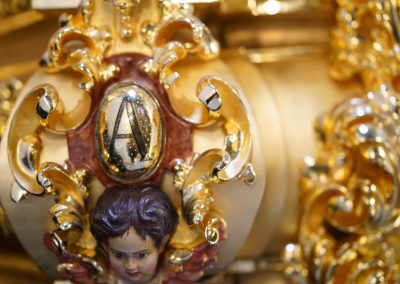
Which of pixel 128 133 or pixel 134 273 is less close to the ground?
pixel 128 133

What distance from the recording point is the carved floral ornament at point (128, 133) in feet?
1.70

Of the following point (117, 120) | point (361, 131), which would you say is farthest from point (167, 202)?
point (361, 131)

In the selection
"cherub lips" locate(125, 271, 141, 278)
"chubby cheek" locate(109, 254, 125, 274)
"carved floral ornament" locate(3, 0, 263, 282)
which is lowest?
"cherub lips" locate(125, 271, 141, 278)

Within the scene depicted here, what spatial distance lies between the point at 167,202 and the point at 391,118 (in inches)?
8.9

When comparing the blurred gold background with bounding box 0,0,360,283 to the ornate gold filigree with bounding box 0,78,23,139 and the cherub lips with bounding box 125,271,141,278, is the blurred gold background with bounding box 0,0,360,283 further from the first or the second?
the cherub lips with bounding box 125,271,141,278

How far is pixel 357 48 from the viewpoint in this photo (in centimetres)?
65

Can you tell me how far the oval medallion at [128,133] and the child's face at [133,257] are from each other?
0.05m

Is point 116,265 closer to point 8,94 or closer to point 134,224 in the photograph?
point 134,224

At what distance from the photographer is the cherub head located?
0.52 m

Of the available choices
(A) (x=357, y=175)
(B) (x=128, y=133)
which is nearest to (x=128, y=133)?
(B) (x=128, y=133)

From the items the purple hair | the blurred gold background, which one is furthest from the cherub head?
the blurred gold background

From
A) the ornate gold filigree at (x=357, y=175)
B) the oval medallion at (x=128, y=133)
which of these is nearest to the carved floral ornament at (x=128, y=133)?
the oval medallion at (x=128, y=133)

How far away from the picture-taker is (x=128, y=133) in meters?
0.51

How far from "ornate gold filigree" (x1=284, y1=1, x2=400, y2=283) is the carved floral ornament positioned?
107 millimetres
